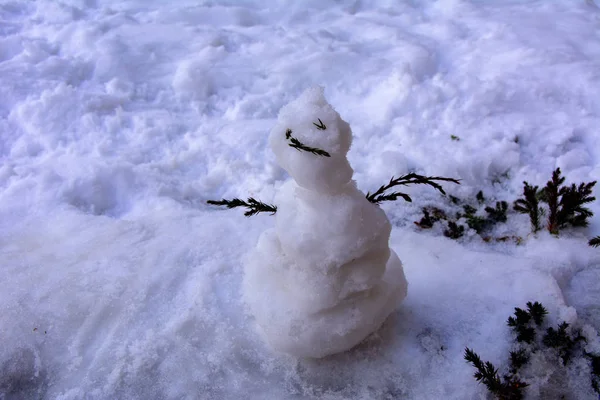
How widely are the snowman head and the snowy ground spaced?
104cm

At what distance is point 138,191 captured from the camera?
11.8 ft

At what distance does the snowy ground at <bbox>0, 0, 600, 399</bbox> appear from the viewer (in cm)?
247

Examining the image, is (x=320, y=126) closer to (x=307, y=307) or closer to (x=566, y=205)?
(x=307, y=307)

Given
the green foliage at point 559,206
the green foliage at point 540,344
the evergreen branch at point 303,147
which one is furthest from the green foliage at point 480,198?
the evergreen branch at point 303,147

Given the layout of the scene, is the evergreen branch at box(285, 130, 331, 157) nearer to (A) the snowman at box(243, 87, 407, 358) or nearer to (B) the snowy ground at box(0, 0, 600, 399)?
(A) the snowman at box(243, 87, 407, 358)

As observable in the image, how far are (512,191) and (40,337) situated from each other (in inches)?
127

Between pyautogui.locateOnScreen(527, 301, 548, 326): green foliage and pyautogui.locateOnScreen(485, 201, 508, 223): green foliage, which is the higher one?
pyautogui.locateOnScreen(527, 301, 548, 326): green foliage

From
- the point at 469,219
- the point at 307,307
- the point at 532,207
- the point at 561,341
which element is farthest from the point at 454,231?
the point at 307,307

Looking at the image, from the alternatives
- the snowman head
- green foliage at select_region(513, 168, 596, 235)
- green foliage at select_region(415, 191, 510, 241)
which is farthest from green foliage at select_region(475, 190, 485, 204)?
the snowman head

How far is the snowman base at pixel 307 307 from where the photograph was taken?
2217 millimetres

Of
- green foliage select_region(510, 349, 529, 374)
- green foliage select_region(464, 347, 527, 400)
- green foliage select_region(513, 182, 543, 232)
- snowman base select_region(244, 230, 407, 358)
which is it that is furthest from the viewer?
Answer: green foliage select_region(513, 182, 543, 232)

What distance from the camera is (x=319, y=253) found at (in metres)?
2.06

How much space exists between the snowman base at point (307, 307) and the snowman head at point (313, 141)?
482mm

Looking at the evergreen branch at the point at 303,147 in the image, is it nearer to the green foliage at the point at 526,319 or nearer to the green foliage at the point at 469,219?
the green foliage at the point at 526,319
